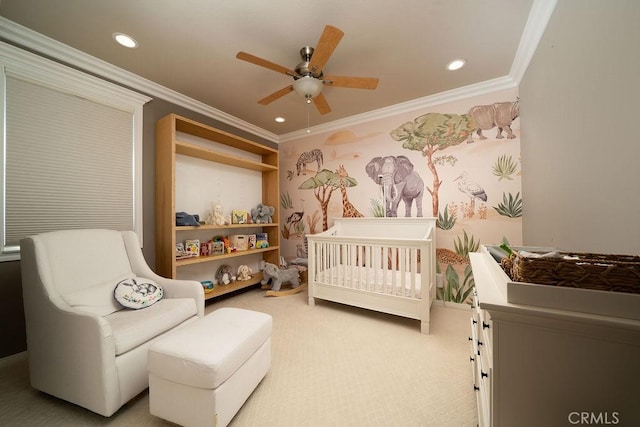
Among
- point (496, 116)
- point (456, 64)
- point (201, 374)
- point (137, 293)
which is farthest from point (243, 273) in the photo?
point (496, 116)

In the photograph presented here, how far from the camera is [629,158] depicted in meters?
0.86

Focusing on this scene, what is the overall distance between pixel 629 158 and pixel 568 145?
483mm

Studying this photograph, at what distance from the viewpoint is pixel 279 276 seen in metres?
3.02

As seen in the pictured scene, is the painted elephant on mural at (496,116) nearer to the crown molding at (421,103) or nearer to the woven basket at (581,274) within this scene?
the crown molding at (421,103)

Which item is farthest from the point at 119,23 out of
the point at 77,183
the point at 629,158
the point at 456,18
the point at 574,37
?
the point at 629,158

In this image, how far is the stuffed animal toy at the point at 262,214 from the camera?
3311 mm

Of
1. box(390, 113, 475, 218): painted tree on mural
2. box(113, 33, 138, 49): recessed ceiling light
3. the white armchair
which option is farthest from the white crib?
box(113, 33, 138, 49): recessed ceiling light

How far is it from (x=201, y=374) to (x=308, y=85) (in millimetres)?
1965

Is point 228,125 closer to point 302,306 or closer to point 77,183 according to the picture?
point 77,183

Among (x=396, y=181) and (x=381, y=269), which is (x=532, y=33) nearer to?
(x=396, y=181)

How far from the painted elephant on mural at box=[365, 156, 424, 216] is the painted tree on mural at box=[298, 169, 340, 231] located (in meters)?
0.55

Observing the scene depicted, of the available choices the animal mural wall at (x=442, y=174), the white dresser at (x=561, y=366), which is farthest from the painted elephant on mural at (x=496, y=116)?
the white dresser at (x=561, y=366)

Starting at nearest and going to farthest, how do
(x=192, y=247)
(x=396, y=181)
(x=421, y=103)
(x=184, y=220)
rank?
1. (x=184, y=220)
2. (x=192, y=247)
3. (x=421, y=103)
4. (x=396, y=181)

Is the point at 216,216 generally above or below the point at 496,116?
below
